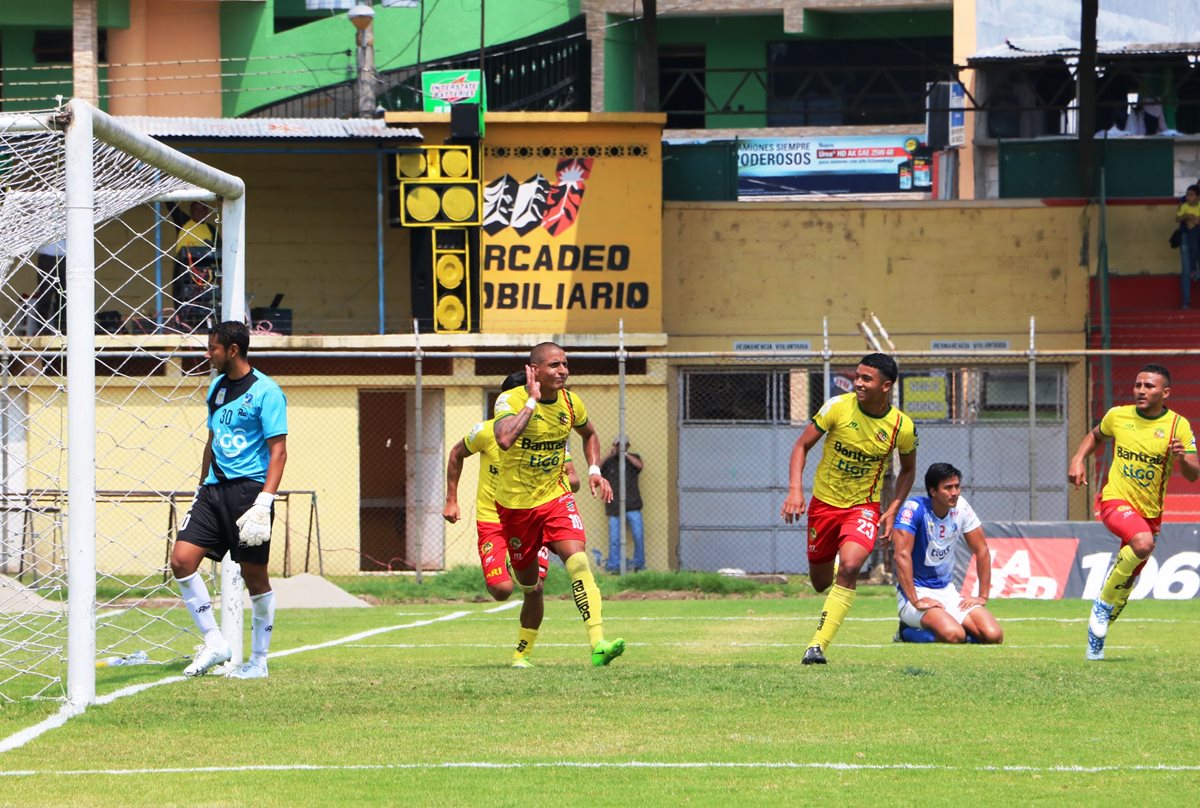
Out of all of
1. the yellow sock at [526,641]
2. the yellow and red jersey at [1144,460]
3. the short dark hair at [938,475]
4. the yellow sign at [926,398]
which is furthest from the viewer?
the yellow sign at [926,398]

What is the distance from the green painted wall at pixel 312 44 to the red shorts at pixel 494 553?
2667cm

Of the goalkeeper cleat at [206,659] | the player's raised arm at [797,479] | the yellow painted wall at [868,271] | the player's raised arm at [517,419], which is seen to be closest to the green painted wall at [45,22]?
the yellow painted wall at [868,271]

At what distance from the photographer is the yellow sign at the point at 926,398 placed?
2706cm

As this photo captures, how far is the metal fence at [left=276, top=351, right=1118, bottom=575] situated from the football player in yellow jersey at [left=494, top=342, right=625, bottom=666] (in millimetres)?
14426

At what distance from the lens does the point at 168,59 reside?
124ft

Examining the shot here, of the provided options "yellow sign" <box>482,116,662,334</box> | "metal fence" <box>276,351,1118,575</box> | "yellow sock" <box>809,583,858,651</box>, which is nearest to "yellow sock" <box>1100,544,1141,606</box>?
"yellow sock" <box>809,583,858,651</box>

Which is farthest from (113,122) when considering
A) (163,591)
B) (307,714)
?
(163,591)

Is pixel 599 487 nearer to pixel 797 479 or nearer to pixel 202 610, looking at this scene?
pixel 797 479

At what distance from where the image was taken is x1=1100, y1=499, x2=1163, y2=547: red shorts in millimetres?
12594

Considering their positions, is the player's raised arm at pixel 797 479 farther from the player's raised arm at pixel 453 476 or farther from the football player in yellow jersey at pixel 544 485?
the player's raised arm at pixel 453 476

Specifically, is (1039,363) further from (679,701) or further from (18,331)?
(679,701)

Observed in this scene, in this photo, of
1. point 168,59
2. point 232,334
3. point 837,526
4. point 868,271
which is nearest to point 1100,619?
point 837,526

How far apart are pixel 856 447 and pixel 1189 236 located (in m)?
18.7

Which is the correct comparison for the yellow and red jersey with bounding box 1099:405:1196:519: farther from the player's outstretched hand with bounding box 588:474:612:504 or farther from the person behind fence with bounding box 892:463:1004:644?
the player's outstretched hand with bounding box 588:474:612:504
